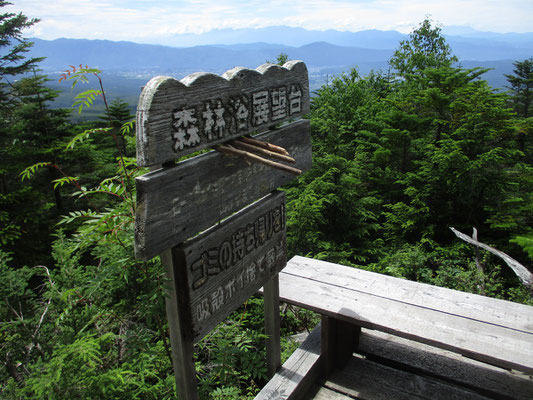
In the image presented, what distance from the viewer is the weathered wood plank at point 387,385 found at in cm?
254

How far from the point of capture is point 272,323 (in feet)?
7.94

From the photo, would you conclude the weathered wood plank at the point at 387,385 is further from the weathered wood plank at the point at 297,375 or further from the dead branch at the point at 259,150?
the dead branch at the point at 259,150

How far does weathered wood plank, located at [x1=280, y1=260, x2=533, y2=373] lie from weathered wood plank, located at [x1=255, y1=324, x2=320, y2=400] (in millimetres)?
402

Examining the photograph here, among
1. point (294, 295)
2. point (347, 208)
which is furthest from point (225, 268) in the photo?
point (347, 208)

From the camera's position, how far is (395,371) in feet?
9.11

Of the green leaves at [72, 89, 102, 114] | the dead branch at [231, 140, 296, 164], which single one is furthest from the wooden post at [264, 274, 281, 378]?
the green leaves at [72, 89, 102, 114]

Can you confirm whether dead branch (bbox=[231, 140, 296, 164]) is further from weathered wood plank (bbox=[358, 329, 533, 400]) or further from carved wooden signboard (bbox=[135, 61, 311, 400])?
weathered wood plank (bbox=[358, 329, 533, 400])

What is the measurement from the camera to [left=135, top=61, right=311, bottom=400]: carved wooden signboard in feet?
4.25

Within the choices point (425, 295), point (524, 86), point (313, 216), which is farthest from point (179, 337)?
point (524, 86)

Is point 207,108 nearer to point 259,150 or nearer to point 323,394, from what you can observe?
point 259,150

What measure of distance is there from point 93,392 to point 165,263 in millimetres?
893

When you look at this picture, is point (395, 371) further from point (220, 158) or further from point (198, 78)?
point (198, 78)

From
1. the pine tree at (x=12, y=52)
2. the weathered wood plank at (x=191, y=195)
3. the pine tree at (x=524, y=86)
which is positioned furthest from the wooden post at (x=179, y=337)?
the pine tree at (x=524, y=86)

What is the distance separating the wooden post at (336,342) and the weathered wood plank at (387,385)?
0.08m
